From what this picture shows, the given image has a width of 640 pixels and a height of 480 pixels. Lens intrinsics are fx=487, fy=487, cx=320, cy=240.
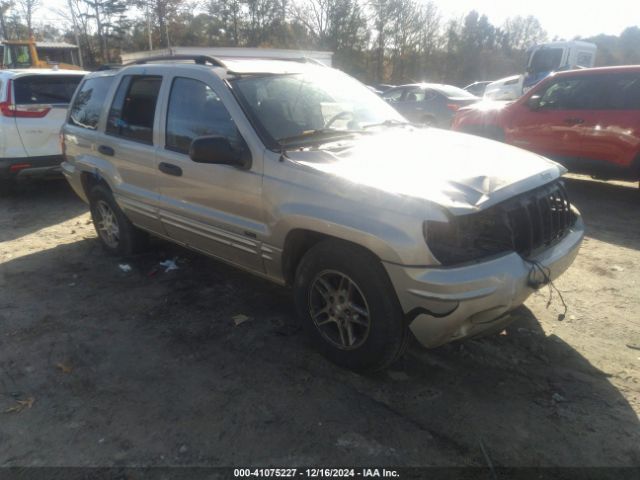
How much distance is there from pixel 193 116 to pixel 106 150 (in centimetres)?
145

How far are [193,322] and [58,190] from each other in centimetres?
605

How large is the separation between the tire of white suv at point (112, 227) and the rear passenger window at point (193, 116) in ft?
4.54

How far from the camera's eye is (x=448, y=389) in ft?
9.73

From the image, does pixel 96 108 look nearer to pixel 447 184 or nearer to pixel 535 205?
pixel 447 184

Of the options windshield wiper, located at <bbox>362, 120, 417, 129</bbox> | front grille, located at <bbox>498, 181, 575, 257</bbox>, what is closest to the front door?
windshield wiper, located at <bbox>362, 120, 417, 129</bbox>

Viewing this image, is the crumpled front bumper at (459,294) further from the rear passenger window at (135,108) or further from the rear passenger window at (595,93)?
the rear passenger window at (595,93)

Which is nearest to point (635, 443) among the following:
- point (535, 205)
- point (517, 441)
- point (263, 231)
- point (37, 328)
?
point (517, 441)

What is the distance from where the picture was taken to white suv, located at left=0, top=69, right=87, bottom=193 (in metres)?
7.14

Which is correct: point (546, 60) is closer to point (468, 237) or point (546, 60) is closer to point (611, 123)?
point (611, 123)

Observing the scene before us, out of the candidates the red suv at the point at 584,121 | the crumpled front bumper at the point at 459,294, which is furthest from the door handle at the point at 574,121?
the crumpled front bumper at the point at 459,294

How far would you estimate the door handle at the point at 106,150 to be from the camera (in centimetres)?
463

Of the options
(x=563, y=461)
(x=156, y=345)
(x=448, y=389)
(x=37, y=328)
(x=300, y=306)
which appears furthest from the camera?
(x=37, y=328)

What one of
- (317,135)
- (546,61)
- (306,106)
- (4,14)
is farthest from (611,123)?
(4,14)

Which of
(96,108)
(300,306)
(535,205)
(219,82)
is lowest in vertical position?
(300,306)
